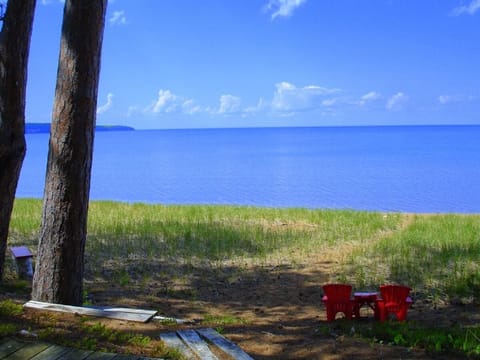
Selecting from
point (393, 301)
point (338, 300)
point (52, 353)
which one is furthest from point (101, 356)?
point (393, 301)

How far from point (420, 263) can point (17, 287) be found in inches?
238

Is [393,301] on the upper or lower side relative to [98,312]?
upper

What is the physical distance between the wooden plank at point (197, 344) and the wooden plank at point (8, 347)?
4.12 feet

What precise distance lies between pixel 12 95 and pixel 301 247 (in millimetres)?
6470

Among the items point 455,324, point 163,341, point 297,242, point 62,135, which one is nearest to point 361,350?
point 163,341

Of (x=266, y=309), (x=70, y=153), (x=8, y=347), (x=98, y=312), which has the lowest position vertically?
(x=266, y=309)

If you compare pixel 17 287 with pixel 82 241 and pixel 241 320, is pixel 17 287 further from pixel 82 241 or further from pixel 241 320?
pixel 241 320

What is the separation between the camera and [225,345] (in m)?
4.38

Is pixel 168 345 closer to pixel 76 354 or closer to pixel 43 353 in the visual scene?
pixel 76 354

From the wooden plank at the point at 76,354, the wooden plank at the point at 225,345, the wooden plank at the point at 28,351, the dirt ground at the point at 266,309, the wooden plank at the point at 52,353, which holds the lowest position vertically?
the dirt ground at the point at 266,309

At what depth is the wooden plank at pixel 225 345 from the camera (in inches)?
163

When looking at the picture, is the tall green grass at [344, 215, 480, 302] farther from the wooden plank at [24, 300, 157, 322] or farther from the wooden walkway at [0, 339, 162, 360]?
the wooden walkway at [0, 339, 162, 360]

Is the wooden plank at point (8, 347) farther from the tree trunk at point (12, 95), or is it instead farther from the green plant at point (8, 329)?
the tree trunk at point (12, 95)

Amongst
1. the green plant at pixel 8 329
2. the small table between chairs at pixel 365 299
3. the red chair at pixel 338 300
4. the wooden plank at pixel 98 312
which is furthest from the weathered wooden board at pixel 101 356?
the small table between chairs at pixel 365 299
